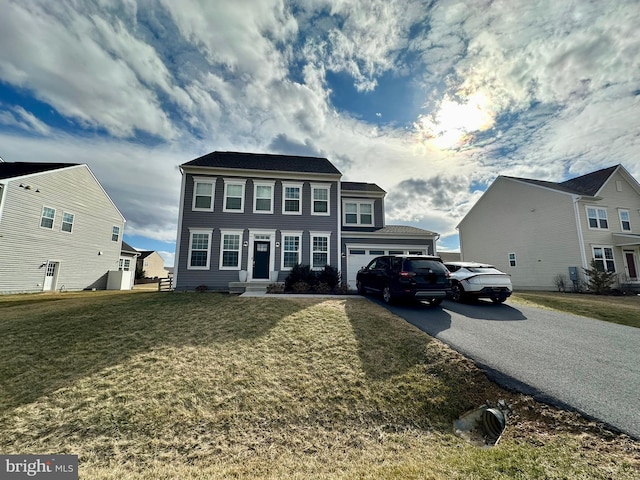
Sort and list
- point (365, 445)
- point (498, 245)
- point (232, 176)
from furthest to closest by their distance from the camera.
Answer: point (498, 245)
point (232, 176)
point (365, 445)

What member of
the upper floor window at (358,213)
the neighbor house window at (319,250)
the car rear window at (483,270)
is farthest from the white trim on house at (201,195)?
the car rear window at (483,270)

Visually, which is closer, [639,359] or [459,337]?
[639,359]

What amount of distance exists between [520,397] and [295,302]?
22.5 ft

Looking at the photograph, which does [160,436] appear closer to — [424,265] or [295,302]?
[295,302]

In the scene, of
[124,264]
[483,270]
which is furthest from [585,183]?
[124,264]

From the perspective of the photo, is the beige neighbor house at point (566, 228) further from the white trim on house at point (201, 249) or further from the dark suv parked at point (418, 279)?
the white trim on house at point (201, 249)

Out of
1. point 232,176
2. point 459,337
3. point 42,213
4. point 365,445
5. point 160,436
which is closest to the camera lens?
point 365,445

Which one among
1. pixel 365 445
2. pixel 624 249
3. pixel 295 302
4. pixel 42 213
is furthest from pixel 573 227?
pixel 42 213

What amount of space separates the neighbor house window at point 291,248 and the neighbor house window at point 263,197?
6.11 ft

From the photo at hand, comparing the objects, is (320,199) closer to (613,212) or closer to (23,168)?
(23,168)

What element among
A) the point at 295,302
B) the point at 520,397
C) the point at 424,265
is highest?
the point at 424,265

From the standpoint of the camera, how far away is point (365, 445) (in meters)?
3.47

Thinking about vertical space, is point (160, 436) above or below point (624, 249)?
below

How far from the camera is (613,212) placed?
63.1ft
